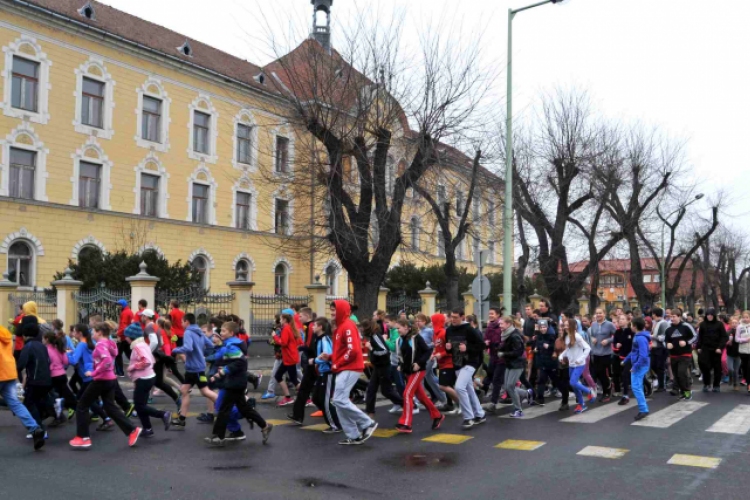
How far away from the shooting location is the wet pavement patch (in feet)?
25.4

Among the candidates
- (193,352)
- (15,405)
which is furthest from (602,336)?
(15,405)

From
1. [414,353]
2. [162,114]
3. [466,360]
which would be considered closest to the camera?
[414,353]

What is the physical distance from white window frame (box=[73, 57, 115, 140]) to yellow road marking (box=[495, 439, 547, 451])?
90.4 ft

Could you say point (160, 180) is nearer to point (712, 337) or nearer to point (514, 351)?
point (712, 337)

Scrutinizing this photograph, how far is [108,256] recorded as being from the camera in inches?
1053

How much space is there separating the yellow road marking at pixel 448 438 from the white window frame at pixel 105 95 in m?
26.7

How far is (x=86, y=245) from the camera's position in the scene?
103ft

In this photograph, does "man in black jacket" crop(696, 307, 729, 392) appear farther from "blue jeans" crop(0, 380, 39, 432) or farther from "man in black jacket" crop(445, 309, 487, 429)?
"blue jeans" crop(0, 380, 39, 432)

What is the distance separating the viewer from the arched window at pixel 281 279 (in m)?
41.4

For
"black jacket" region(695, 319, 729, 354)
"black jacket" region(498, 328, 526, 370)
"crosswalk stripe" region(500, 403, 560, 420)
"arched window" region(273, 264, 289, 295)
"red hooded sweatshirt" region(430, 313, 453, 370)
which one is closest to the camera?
"red hooded sweatshirt" region(430, 313, 453, 370)

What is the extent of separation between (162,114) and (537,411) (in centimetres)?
2781

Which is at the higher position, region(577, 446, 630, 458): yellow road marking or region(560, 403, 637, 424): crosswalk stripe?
region(577, 446, 630, 458): yellow road marking

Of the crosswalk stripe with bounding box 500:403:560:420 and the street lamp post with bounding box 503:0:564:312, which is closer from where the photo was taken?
the crosswalk stripe with bounding box 500:403:560:420

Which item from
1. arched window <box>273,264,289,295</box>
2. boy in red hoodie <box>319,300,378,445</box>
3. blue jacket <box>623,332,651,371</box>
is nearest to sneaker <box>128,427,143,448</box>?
boy in red hoodie <box>319,300,378,445</box>
